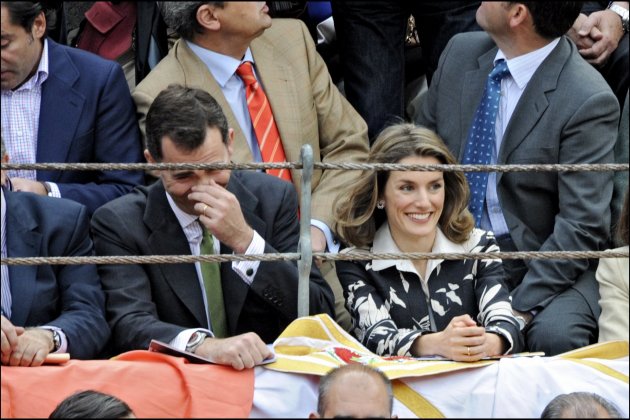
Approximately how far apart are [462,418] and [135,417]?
843 mm

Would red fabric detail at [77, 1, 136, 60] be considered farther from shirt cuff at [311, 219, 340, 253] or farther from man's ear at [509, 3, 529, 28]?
man's ear at [509, 3, 529, 28]

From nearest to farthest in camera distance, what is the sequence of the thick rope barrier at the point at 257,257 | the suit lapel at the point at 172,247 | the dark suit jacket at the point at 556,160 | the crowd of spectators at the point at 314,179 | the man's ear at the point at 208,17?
the thick rope barrier at the point at 257,257 < the crowd of spectators at the point at 314,179 < the suit lapel at the point at 172,247 < the dark suit jacket at the point at 556,160 < the man's ear at the point at 208,17

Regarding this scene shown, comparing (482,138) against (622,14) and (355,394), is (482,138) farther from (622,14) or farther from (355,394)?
(355,394)

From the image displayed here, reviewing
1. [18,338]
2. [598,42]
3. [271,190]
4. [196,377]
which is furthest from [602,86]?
[18,338]

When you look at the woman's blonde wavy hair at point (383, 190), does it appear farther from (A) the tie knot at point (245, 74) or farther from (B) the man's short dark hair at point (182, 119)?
(A) the tie knot at point (245, 74)

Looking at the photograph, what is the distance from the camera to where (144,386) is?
3477 mm

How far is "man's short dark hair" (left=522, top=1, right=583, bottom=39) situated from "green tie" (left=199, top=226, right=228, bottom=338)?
1423 mm

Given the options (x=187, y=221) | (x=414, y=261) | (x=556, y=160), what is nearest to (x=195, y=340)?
(x=187, y=221)

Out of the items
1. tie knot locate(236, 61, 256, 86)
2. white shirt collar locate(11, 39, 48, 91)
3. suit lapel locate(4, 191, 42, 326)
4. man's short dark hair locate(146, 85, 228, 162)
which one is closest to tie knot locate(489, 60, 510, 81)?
tie knot locate(236, 61, 256, 86)

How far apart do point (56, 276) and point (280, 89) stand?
1306 millimetres

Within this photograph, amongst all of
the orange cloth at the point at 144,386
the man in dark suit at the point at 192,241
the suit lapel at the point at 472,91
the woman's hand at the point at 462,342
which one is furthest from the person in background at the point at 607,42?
the orange cloth at the point at 144,386

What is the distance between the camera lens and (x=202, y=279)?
158 inches

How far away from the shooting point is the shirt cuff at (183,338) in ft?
12.1

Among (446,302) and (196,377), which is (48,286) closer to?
(196,377)
